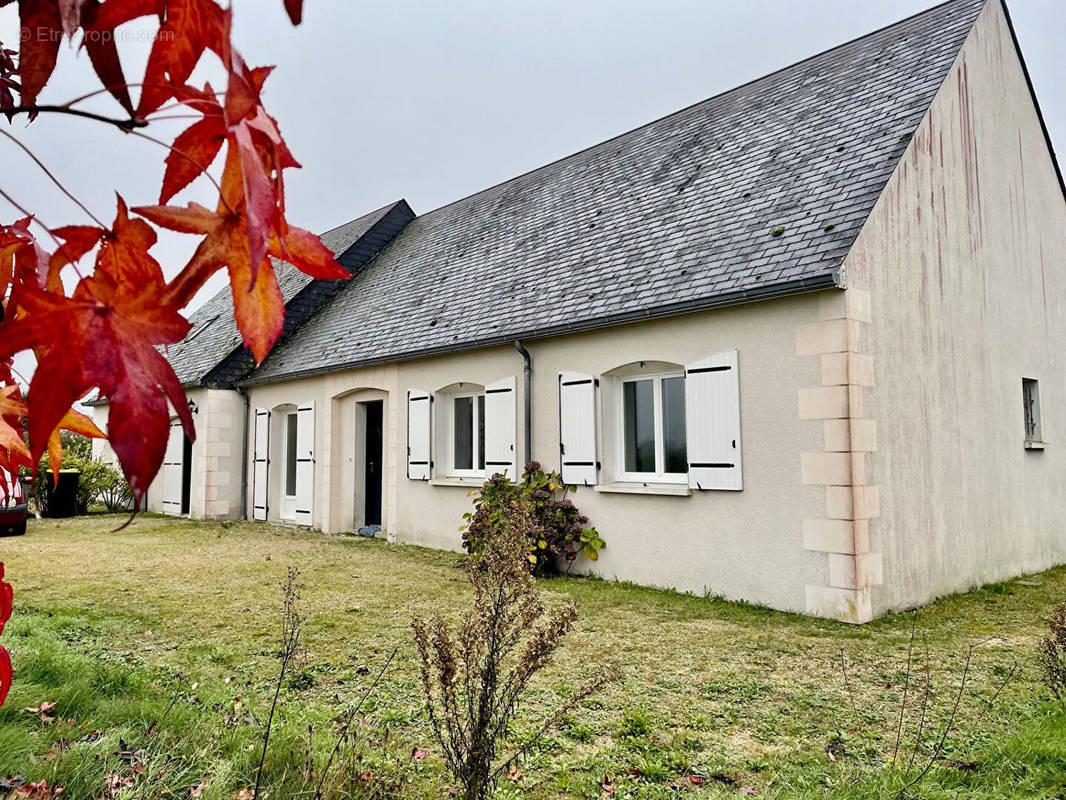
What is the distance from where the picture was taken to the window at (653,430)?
7734 mm

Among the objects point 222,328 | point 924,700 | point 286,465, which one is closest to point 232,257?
point 924,700

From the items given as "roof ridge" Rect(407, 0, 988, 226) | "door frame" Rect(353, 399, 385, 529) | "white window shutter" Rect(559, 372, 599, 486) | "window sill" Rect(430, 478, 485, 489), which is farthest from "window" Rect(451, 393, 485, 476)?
"roof ridge" Rect(407, 0, 988, 226)

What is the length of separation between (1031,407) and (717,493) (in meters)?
5.49

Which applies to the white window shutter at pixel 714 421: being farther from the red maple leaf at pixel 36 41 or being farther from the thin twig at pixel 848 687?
the red maple leaf at pixel 36 41

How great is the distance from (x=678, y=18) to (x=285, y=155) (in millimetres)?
39993

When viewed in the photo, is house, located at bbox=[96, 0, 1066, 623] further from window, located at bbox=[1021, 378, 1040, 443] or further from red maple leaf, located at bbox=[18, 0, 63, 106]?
red maple leaf, located at bbox=[18, 0, 63, 106]

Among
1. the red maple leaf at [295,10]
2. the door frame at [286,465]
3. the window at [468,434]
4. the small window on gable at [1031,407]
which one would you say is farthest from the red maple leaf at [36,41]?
the door frame at [286,465]

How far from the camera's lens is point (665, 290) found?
7.62m

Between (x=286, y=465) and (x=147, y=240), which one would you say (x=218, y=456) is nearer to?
(x=286, y=465)

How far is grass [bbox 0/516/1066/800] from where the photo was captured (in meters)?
2.93

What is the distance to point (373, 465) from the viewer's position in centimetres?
1305

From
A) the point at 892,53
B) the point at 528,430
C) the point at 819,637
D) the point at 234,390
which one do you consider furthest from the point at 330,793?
the point at 234,390

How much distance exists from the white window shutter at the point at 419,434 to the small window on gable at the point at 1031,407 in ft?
26.2

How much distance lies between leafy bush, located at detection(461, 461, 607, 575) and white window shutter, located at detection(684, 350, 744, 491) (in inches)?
60.3
